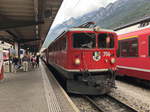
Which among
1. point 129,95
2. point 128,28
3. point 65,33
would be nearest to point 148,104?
point 129,95

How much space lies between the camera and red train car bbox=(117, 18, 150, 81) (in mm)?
8422

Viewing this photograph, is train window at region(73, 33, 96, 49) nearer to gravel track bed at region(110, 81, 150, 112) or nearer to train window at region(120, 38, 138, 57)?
gravel track bed at region(110, 81, 150, 112)

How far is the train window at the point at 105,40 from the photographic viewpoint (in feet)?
25.8

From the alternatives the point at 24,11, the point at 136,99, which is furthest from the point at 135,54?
the point at 24,11

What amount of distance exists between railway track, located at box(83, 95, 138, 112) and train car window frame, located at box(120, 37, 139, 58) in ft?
10.4

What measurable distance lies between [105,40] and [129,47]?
2635 millimetres

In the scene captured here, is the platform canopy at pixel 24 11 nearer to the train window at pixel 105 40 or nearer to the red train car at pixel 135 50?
the train window at pixel 105 40

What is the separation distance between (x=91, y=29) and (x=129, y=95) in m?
3.50

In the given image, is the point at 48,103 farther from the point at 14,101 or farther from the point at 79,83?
the point at 79,83

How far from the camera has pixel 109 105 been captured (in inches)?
262

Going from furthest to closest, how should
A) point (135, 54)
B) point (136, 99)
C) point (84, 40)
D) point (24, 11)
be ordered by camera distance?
1. point (24, 11)
2. point (135, 54)
3. point (84, 40)
4. point (136, 99)

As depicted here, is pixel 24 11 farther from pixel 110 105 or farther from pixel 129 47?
pixel 110 105

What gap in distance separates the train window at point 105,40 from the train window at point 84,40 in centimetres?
30

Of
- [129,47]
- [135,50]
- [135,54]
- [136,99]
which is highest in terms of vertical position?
[129,47]
